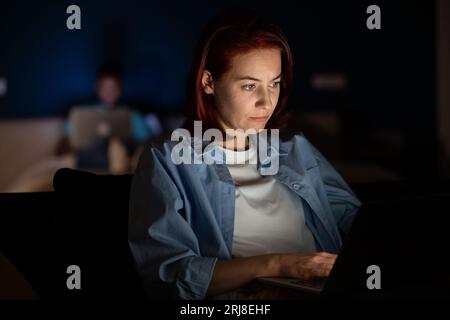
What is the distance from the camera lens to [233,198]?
1.48m

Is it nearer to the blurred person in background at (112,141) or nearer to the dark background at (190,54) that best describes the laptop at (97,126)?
the blurred person in background at (112,141)

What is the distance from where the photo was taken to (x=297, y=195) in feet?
5.17

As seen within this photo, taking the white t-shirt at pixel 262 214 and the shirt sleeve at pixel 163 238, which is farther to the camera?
the white t-shirt at pixel 262 214

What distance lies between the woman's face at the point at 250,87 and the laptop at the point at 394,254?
0.38 meters

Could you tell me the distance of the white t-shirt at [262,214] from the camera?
1.48 meters

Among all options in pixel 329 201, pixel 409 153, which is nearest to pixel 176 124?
pixel 409 153

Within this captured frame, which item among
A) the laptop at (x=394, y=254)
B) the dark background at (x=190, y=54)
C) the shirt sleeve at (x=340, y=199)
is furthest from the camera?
the dark background at (x=190, y=54)

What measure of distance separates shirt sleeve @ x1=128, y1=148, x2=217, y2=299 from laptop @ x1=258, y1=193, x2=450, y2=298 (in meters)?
0.14

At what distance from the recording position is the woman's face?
148 centimetres

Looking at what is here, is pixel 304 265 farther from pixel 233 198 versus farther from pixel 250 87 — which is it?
pixel 250 87

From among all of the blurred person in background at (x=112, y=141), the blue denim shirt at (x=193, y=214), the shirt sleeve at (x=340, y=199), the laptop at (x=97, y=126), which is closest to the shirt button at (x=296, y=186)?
the blue denim shirt at (x=193, y=214)

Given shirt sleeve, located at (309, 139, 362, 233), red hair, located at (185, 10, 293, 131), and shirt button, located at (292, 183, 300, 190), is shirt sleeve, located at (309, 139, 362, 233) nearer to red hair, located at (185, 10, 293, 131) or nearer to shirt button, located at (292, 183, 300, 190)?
shirt button, located at (292, 183, 300, 190)

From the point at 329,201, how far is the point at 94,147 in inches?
107
